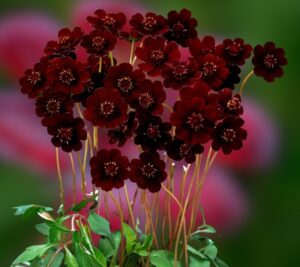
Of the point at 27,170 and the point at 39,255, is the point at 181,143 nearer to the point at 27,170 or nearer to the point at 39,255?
the point at 39,255

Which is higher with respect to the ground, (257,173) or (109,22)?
(109,22)

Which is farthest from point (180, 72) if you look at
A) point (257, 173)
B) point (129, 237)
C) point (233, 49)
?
point (257, 173)

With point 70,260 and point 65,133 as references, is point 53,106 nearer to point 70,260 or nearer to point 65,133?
point 65,133

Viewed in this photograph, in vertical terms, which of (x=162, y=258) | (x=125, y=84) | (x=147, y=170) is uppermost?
(x=125, y=84)

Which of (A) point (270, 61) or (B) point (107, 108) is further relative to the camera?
(A) point (270, 61)

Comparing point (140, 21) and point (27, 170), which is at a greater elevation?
point (140, 21)

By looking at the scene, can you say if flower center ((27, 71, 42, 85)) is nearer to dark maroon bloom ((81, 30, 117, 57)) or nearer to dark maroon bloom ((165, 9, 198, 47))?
Answer: dark maroon bloom ((81, 30, 117, 57))

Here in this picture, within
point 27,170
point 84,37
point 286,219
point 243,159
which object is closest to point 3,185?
point 27,170
